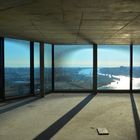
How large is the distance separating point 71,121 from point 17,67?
4.33 meters

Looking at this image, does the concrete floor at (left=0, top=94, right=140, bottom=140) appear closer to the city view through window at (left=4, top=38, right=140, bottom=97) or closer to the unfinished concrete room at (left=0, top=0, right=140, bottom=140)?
the unfinished concrete room at (left=0, top=0, right=140, bottom=140)

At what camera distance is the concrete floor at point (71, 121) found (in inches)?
178

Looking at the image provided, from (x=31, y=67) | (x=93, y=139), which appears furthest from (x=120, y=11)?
(x=31, y=67)

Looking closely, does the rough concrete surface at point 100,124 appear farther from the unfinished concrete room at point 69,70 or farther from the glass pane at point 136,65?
the glass pane at point 136,65

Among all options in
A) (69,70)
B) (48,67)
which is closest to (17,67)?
(48,67)

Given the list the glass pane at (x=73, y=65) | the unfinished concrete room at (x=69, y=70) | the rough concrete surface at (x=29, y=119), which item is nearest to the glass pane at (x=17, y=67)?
the unfinished concrete room at (x=69, y=70)

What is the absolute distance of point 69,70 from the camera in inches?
444

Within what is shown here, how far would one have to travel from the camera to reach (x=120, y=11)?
13.0 ft

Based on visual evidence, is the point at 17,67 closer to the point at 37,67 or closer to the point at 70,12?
the point at 37,67

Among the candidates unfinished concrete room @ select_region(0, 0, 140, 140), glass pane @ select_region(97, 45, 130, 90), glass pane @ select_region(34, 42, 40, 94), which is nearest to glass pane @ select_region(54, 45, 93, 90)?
unfinished concrete room @ select_region(0, 0, 140, 140)

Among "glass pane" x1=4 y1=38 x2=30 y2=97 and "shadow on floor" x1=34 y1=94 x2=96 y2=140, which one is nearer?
"shadow on floor" x1=34 y1=94 x2=96 y2=140

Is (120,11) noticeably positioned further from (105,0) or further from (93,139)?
(93,139)

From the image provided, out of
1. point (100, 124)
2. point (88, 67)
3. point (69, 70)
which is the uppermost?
point (88, 67)

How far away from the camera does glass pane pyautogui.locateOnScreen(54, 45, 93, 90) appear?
431 inches
